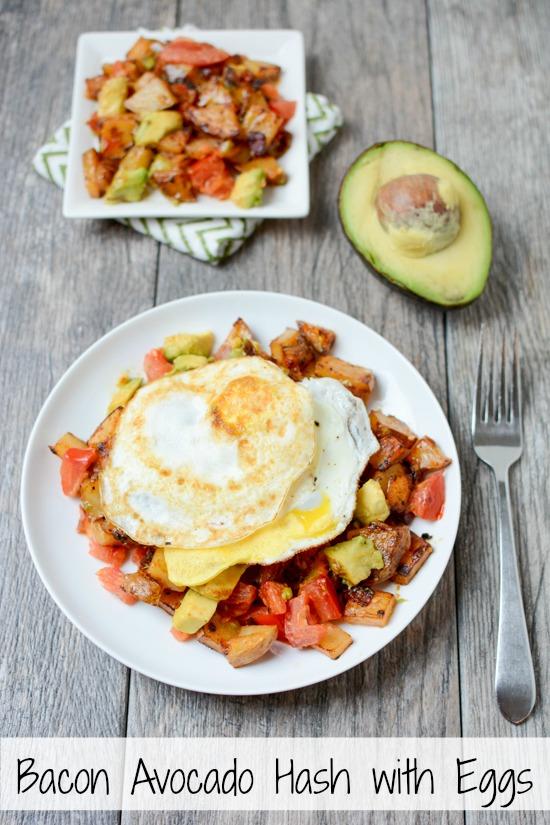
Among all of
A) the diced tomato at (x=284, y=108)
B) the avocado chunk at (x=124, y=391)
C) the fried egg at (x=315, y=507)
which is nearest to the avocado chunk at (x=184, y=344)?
the avocado chunk at (x=124, y=391)

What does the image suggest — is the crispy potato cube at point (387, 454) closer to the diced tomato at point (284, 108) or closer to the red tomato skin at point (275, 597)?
the red tomato skin at point (275, 597)

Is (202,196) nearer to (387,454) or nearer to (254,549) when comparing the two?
(387,454)

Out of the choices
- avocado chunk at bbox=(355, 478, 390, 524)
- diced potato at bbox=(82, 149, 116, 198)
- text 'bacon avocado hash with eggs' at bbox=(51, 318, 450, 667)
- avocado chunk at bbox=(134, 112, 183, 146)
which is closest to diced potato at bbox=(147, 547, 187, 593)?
text 'bacon avocado hash with eggs' at bbox=(51, 318, 450, 667)

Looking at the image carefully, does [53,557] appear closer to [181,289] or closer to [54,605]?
[54,605]

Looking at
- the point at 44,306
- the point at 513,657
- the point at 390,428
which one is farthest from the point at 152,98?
the point at 513,657

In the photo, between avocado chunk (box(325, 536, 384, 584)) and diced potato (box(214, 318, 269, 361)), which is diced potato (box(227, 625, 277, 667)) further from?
diced potato (box(214, 318, 269, 361))

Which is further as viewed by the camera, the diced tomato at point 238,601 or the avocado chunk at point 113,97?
the avocado chunk at point 113,97
